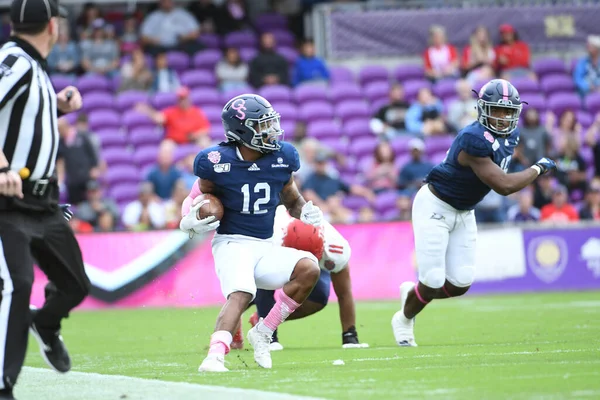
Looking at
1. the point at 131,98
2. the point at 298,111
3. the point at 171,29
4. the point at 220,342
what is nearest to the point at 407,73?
the point at 298,111

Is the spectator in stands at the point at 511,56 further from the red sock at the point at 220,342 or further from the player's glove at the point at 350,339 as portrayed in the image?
the red sock at the point at 220,342

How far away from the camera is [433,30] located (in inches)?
766

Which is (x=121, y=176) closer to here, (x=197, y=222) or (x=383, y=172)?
(x=383, y=172)

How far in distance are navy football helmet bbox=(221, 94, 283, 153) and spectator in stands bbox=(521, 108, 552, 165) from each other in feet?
34.0

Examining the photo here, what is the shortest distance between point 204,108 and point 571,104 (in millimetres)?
6376

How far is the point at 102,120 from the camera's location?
60.0 feet

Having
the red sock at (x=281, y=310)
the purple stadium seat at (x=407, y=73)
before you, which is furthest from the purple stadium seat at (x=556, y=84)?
the red sock at (x=281, y=310)

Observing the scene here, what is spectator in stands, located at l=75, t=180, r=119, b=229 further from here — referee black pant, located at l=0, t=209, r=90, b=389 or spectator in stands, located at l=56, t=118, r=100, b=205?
referee black pant, located at l=0, t=209, r=90, b=389

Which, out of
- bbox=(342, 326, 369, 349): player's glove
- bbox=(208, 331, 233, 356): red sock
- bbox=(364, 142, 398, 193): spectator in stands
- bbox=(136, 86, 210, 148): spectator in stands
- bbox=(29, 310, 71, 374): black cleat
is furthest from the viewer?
bbox=(136, 86, 210, 148): spectator in stands

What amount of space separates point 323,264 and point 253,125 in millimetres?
2058

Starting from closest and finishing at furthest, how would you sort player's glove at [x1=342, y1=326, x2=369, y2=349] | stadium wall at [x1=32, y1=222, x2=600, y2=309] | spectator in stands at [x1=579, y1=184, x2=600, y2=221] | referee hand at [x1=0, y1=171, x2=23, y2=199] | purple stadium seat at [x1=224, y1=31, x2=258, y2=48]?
referee hand at [x1=0, y1=171, x2=23, y2=199] < player's glove at [x1=342, y1=326, x2=369, y2=349] < stadium wall at [x1=32, y1=222, x2=600, y2=309] < spectator in stands at [x1=579, y1=184, x2=600, y2=221] < purple stadium seat at [x1=224, y1=31, x2=258, y2=48]

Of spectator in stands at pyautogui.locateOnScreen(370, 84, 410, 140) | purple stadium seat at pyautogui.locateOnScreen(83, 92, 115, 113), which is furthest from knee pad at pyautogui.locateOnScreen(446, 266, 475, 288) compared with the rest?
purple stadium seat at pyautogui.locateOnScreen(83, 92, 115, 113)

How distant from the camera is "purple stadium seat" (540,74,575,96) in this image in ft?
65.4

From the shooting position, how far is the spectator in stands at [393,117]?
1853 centimetres
